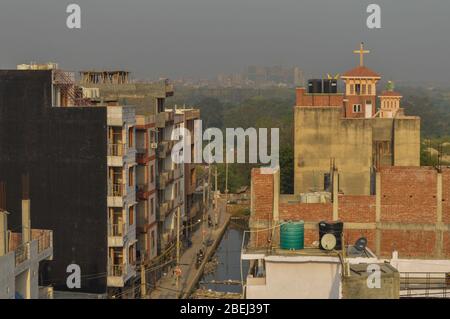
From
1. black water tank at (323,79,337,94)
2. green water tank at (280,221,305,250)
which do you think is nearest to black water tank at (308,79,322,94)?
black water tank at (323,79,337,94)

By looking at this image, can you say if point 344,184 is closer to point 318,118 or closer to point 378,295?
point 318,118

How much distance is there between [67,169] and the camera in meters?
22.5

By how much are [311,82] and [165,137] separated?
8289 mm

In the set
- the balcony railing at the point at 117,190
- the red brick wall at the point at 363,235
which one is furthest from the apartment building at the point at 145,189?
the red brick wall at the point at 363,235

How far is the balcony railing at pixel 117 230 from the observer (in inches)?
893

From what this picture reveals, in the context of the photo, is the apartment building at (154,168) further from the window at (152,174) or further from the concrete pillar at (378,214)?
the concrete pillar at (378,214)

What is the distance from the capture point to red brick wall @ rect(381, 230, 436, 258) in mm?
19995

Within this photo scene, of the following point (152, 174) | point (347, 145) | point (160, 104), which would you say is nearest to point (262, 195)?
point (152, 174)

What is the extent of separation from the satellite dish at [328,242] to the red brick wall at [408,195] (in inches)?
212

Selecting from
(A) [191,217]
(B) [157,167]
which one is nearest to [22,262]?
(B) [157,167]

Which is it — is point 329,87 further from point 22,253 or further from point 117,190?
point 22,253

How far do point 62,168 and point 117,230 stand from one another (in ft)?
7.06

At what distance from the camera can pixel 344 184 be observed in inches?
1223

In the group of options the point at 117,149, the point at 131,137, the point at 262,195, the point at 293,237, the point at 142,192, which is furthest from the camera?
the point at 142,192
